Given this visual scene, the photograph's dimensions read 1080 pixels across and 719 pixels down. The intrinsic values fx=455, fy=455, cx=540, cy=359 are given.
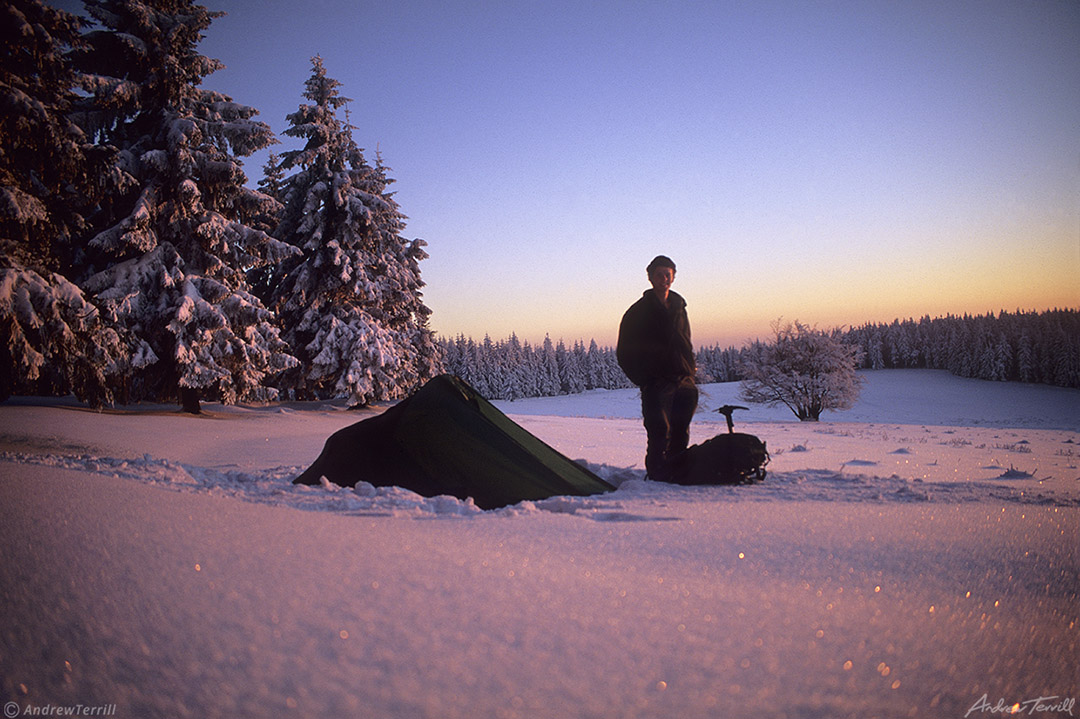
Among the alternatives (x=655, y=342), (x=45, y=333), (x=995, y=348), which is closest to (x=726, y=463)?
(x=655, y=342)

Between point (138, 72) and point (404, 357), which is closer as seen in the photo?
point (138, 72)

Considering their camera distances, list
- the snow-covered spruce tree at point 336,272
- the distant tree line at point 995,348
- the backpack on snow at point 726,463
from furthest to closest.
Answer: the distant tree line at point 995,348
the snow-covered spruce tree at point 336,272
the backpack on snow at point 726,463

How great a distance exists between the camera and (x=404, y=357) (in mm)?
17031

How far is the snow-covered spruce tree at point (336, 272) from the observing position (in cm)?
1414

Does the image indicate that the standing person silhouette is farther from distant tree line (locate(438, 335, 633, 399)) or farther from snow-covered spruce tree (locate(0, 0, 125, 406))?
distant tree line (locate(438, 335, 633, 399))

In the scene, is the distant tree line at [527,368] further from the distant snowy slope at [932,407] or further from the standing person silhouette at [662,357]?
the standing person silhouette at [662,357]

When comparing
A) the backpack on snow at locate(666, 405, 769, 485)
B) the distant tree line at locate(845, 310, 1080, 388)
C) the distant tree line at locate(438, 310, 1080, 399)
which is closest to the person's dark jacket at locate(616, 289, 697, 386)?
the backpack on snow at locate(666, 405, 769, 485)

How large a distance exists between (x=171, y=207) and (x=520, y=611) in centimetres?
1251

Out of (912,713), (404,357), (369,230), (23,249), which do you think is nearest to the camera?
(912,713)

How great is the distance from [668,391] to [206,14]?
13042 millimetres

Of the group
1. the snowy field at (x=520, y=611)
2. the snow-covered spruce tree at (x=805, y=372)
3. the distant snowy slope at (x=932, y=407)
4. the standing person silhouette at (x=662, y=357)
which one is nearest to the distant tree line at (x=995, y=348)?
the distant snowy slope at (x=932, y=407)

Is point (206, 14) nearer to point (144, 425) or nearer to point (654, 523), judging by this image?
point (144, 425)

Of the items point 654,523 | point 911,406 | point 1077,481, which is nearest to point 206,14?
point 654,523

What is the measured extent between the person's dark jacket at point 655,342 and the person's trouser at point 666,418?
3.7 inches
